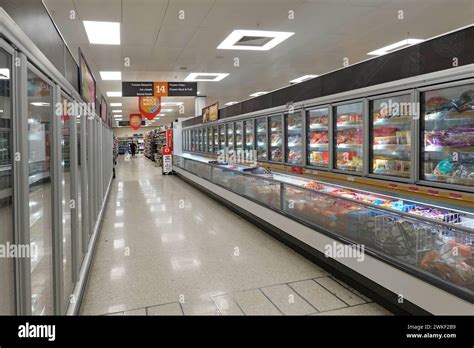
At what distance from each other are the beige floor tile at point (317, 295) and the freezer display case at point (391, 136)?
1619mm

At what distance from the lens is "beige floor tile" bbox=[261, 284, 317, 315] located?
3.07 meters

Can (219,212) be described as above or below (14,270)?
below

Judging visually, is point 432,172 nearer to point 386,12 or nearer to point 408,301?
point 408,301

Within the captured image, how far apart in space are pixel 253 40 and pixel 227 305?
→ 5558 mm

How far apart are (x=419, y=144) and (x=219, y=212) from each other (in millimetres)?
4418

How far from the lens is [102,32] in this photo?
251 inches

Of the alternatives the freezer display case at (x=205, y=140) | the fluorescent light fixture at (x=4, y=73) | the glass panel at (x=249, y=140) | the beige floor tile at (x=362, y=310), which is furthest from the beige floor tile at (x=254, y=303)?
the freezer display case at (x=205, y=140)

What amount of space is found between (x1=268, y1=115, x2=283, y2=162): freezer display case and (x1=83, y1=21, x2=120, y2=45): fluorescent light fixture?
3.41 meters

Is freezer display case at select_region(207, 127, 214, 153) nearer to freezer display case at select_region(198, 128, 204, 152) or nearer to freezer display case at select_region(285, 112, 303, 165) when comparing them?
freezer display case at select_region(198, 128, 204, 152)

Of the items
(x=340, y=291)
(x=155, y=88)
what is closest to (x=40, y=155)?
(x=340, y=291)

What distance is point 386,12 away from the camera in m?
5.66

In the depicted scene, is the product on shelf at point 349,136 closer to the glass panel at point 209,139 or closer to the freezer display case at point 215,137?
the freezer display case at point 215,137

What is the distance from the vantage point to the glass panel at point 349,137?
4.78 meters

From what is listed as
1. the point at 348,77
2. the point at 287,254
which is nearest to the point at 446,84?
the point at 348,77
